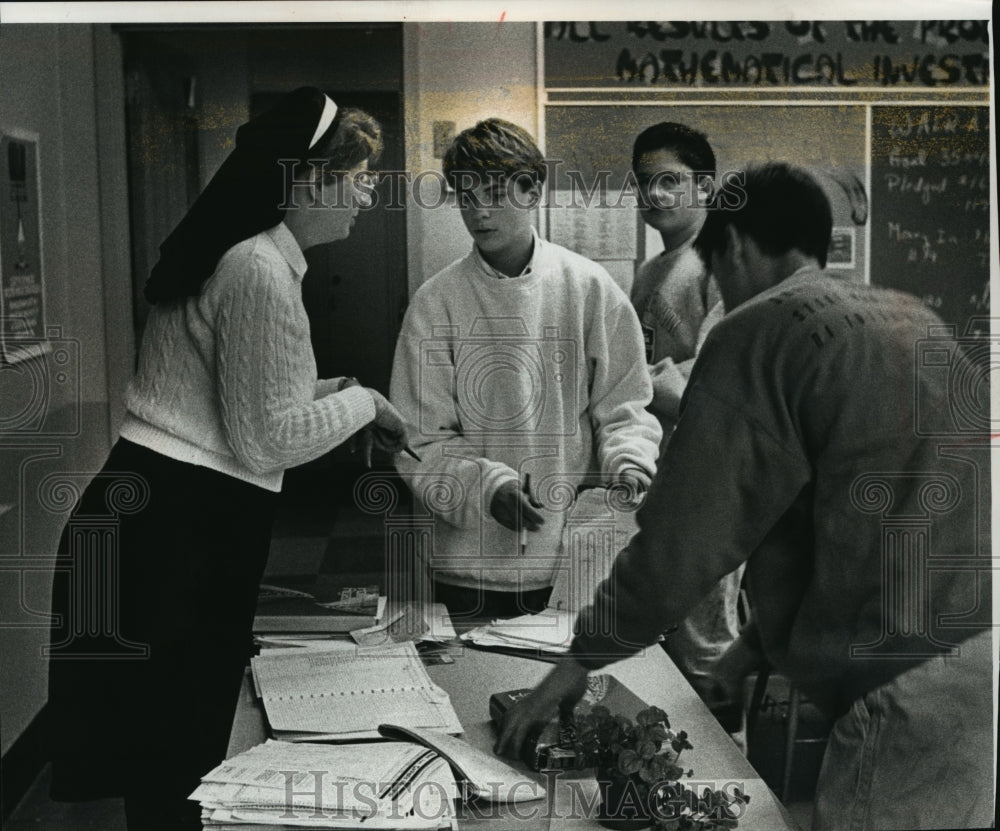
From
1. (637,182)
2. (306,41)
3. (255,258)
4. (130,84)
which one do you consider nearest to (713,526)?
(637,182)

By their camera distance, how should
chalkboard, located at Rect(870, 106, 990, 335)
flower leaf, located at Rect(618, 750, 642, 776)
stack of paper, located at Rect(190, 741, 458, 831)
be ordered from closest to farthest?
1. flower leaf, located at Rect(618, 750, 642, 776)
2. stack of paper, located at Rect(190, 741, 458, 831)
3. chalkboard, located at Rect(870, 106, 990, 335)

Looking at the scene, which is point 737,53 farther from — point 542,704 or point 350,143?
point 542,704

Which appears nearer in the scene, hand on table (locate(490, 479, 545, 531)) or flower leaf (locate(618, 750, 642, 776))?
flower leaf (locate(618, 750, 642, 776))

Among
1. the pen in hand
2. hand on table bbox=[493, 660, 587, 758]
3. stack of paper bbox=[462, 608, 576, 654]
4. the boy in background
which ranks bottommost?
hand on table bbox=[493, 660, 587, 758]

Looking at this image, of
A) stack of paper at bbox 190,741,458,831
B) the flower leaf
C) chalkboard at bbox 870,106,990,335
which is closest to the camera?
the flower leaf

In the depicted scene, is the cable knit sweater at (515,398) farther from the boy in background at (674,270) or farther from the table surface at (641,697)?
the table surface at (641,697)

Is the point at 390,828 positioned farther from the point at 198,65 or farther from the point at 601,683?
the point at 198,65

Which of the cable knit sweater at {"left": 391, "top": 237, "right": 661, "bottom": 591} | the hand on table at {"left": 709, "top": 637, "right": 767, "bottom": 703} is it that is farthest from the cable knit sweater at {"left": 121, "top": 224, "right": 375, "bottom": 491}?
the hand on table at {"left": 709, "top": 637, "right": 767, "bottom": 703}

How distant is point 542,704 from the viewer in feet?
9.98

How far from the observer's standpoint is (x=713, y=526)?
301 cm

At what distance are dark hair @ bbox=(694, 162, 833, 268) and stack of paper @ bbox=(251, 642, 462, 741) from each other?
3.84 ft

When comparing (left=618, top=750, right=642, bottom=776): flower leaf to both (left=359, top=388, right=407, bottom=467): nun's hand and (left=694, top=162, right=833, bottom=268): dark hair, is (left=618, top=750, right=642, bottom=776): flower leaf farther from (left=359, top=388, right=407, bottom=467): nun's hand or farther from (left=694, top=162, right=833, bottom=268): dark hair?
(left=694, top=162, right=833, bottom=268): dark hair

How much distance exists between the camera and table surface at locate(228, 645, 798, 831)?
3006mm

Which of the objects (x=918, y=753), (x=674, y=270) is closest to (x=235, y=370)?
(x=674, y=270)
